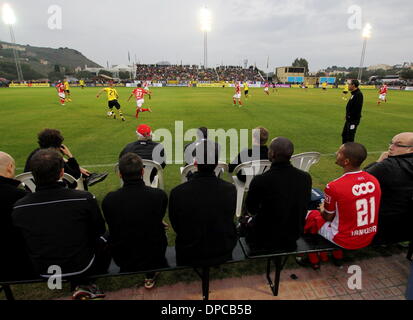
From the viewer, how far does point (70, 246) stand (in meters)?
2.21

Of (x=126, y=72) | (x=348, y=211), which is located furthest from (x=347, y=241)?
(x=126, y=72)

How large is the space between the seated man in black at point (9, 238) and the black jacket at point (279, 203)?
7.97ft

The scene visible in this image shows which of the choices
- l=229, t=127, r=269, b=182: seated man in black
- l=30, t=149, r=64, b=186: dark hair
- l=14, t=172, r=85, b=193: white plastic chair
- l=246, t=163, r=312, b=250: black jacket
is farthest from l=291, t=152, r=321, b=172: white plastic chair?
l=14, t=172, r=85, b=193: white plastic chair

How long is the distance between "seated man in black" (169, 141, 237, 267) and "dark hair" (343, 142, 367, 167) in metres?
1.35

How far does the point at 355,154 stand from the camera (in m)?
2.56

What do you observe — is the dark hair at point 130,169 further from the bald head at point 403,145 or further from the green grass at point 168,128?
the bald head at point 403,145

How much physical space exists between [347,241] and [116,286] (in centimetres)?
281

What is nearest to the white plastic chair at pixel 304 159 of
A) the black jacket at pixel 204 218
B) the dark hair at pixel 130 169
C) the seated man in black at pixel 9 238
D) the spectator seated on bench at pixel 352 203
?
the spectator seated on bench at pixel 352 203

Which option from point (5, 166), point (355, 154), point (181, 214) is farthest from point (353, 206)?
point (5, 166)

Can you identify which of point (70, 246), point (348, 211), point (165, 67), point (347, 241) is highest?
point (165, 67)

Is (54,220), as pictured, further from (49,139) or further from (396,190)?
(396,190)

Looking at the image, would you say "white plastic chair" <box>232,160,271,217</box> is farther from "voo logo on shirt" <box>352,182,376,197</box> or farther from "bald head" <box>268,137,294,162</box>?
"voo logo on shirt" <box>352,182,376,197</box>

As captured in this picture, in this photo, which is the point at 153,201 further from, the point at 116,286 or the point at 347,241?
the point at 347,241

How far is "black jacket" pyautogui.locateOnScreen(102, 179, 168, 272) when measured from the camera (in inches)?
87.6
